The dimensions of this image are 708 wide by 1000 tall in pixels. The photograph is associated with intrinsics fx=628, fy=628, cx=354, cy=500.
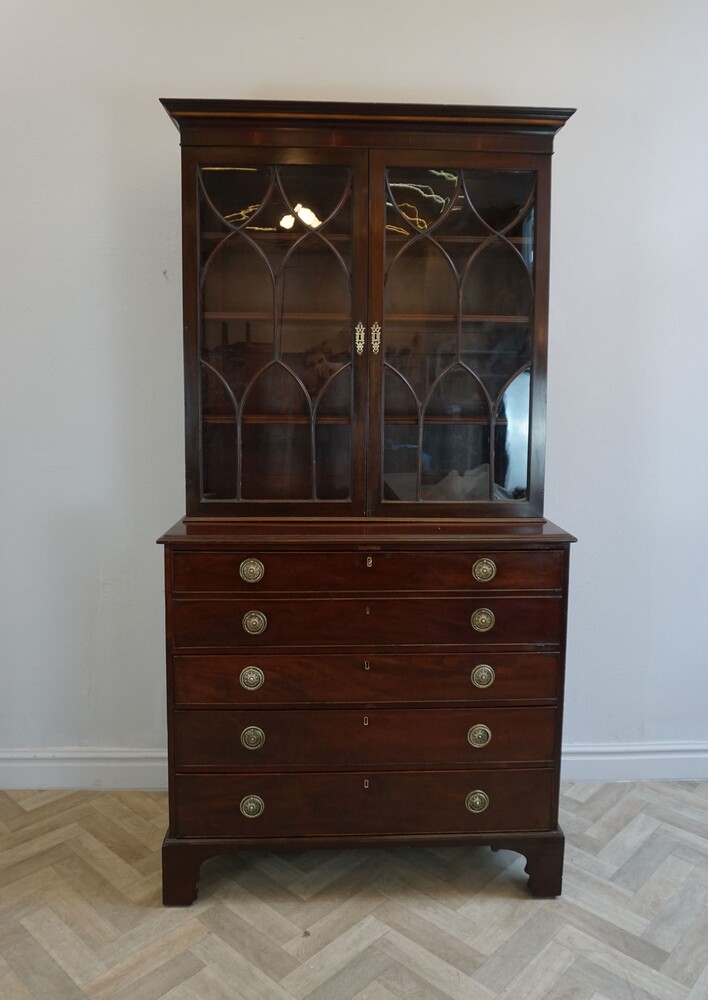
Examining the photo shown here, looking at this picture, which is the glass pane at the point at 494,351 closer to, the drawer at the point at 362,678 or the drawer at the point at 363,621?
the drawer at the point at 363,621

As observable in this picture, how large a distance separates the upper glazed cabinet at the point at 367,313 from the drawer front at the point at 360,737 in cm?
53

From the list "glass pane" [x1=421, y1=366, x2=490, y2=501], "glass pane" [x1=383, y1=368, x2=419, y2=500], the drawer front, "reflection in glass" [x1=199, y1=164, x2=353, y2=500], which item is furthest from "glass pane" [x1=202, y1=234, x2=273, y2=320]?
the drawer front

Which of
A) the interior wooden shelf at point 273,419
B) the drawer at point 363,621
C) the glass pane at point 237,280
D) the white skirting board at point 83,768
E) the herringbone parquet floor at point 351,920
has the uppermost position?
the glass pane at point 237,280

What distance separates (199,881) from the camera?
1733 millimetres

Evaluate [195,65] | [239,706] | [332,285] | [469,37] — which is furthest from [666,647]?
[195,65]

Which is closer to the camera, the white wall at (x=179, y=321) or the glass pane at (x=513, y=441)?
the glass pane at (x=513, y=441)

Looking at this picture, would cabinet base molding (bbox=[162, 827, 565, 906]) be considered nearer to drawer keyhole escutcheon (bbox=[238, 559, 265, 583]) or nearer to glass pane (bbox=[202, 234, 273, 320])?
drawer keyhole escutcheon (bbox=[238, 559, 265, 583])

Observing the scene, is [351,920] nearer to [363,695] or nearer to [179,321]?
[363,695]

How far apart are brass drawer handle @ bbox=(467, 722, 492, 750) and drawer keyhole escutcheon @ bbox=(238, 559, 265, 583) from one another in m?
0.69

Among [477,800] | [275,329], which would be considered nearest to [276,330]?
[275,329]

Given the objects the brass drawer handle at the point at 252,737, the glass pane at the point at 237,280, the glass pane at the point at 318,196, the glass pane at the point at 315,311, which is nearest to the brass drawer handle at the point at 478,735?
the brass drawer handle at the point at 252,737

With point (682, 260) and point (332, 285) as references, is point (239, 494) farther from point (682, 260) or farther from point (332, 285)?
point (682, 260)

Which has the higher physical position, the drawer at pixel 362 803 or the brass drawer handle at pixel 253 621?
the brass drawer handle at pixel 253 621

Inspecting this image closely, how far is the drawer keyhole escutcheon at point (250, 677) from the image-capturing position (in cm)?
160
